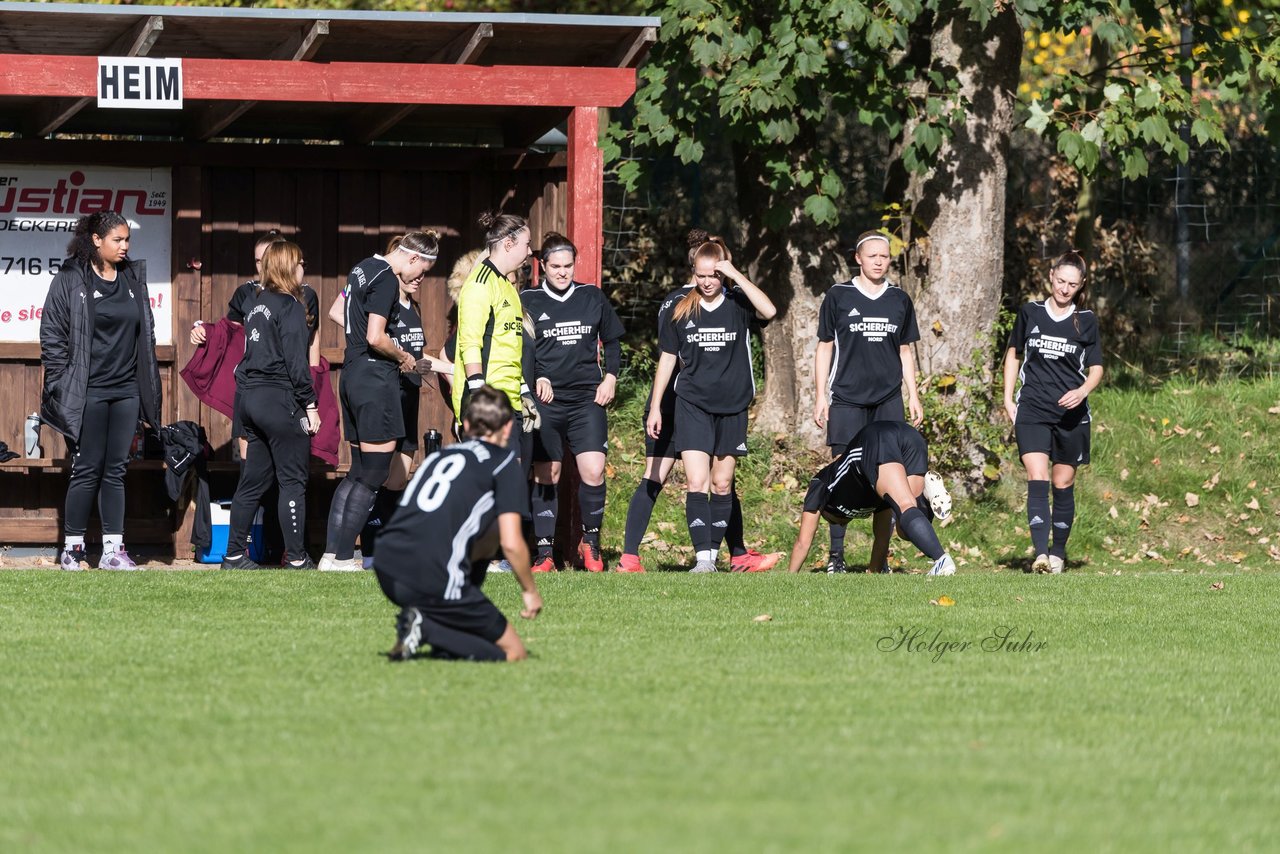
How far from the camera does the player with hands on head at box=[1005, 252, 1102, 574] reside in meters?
11.3

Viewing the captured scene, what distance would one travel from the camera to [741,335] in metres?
10.7

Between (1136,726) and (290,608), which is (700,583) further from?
(1136,726)

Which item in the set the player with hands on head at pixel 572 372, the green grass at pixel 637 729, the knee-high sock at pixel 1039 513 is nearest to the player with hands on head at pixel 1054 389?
the knee-high sock at pixel 1039 513

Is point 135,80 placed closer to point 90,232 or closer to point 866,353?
point 90,232

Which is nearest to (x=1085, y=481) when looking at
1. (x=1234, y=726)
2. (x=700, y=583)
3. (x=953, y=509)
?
(x=953, y=509)

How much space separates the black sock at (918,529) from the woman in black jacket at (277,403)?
11.6 ft

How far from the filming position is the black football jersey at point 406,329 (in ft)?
34.3

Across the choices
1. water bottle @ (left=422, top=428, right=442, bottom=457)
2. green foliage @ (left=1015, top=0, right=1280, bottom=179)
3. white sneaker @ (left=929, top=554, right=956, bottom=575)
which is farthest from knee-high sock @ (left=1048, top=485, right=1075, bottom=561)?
water bottle @ (left=422, top=428, right=442, bottom=457)

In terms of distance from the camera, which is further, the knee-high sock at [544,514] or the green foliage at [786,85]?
the green foliage at [786,85]

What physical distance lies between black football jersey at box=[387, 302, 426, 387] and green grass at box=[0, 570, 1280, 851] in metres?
2.05

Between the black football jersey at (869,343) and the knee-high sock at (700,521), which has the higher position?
the black football jersey at (869,343)

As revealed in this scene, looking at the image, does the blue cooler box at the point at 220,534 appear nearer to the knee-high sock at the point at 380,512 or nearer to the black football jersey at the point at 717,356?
the knee-high sock at the point at 380,512

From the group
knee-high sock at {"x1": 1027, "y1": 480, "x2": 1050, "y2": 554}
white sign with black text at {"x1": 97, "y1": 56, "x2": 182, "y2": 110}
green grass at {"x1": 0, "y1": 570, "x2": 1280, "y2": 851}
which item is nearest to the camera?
green grass at {"x1": 0, "y1": 570, "x2": 1280, "y2": 851}

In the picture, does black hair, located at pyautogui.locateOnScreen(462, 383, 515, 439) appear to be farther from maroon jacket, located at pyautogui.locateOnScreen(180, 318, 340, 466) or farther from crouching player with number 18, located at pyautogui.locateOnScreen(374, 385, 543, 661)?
maroon jacket, located at pyautogui.locateOnScreen(180, 318, 340, 466)
